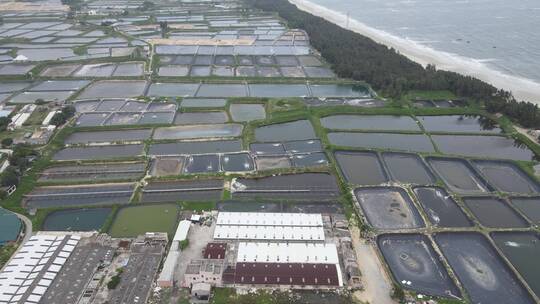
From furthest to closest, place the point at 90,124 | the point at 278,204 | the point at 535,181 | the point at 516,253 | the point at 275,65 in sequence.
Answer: the point at 275,65, the point at 90,124, the point at 535,181, the point at 278,204, the point at 516,253

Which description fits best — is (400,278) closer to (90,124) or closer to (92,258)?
(92,258)

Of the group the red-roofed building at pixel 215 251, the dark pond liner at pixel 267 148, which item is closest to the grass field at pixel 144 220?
the red-roofed building at pixel 215 251

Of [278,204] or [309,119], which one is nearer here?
[278,204]

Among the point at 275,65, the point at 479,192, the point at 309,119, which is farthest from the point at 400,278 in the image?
the point at 275,65

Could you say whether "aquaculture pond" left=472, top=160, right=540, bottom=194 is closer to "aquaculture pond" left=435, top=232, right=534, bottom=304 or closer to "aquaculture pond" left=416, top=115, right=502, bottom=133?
"aquaculture pond" left=416, top=115, right=502, bottom=133

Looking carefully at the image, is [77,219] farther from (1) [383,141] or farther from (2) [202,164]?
(1) [383,141]

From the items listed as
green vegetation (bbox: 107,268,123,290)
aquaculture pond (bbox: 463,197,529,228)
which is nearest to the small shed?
green vegetation (bbox: 107,268,123,290)

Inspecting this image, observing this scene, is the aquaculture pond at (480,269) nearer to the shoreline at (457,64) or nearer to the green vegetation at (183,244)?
the green vegetation at (183,244)
